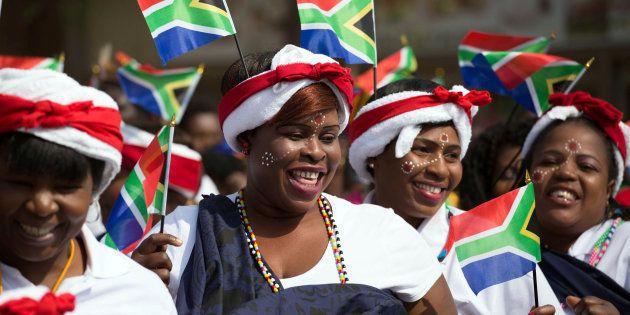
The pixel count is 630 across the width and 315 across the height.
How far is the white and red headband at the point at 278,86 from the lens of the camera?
3750 mm

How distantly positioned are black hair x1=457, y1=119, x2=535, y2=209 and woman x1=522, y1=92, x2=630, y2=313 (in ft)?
2.76

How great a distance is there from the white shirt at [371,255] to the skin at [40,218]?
62 cm

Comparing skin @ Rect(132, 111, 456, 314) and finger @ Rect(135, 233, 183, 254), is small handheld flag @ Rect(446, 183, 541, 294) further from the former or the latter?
finger @ Rect(135, 233, 183, 254)

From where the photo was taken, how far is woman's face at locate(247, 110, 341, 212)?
380 centimetres

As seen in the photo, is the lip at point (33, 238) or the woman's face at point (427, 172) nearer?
the lip at point (33, 238)

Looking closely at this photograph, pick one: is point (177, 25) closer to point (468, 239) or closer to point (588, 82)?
point (468, 239)

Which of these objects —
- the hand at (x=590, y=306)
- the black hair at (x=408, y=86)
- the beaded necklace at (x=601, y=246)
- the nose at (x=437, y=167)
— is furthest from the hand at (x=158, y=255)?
the beaded necklace at (x=601, y=246)

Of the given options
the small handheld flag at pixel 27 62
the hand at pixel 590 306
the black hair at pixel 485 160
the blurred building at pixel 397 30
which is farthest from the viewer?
the blurred building at pixel 397 30

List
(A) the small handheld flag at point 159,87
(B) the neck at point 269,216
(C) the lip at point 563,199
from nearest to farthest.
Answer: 1. (B) the neck at point 269,216
2. (C) the lip at point 563,199
3. (A) the small handheld flag at point 159,87

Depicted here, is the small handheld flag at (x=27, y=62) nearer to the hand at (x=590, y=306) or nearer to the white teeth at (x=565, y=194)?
the white teeth at (x=565, y=194)

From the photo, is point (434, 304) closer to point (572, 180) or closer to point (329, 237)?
point (329, 237)

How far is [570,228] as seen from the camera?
16.2ft

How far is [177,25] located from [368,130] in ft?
3.33

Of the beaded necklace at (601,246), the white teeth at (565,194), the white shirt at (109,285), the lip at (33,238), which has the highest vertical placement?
the lip at (33,238)
